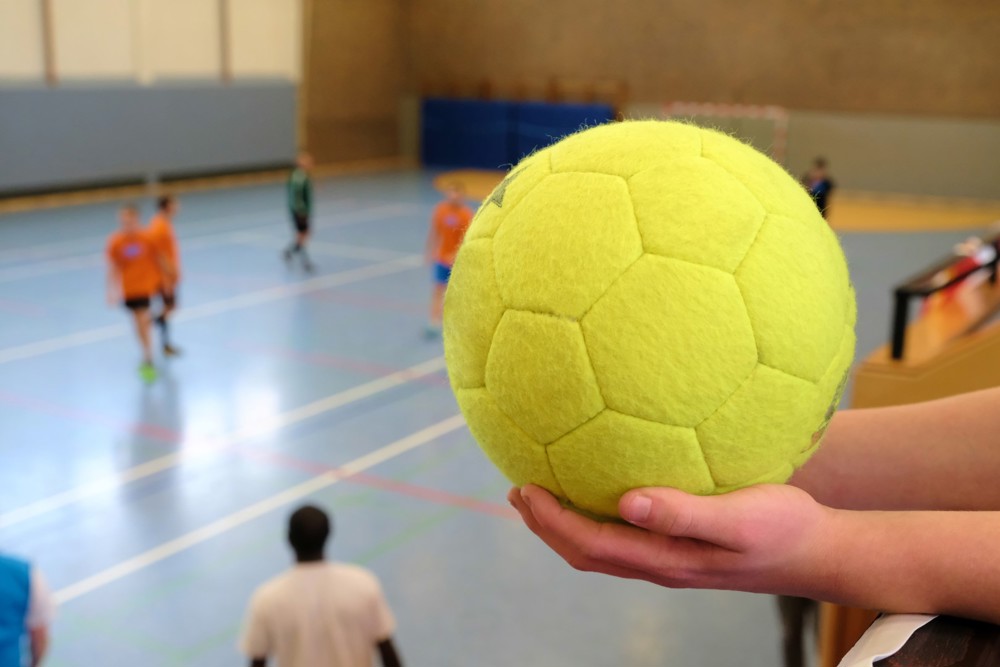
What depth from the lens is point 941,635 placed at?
98 centimetres

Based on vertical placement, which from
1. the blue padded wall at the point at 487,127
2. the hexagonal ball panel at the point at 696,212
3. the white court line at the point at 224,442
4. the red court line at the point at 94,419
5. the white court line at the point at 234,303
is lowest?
the white court line at the point at 224,442

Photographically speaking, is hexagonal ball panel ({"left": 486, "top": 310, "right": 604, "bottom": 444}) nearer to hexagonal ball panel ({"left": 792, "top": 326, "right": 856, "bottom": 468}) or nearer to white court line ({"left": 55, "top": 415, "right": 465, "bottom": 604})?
hexagonal ball panel ({"left": 792, "top": 326, "right": 856, "bottom": 468})

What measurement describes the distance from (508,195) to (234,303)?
11.1 meters

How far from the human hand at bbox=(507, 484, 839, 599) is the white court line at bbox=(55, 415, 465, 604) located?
16.5 feet

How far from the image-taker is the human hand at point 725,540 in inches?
42.1

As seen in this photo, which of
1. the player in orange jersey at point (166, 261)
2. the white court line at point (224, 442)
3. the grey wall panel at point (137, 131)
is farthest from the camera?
the grey wall panel at point (137, 131)

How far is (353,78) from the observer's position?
25.9 meters

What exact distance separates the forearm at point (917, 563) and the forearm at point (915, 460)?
27cm

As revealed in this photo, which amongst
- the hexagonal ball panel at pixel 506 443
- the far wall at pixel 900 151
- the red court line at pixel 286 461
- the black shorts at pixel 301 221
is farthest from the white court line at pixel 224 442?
the far wall at pixel 900 151

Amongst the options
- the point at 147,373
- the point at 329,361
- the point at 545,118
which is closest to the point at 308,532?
Answer: the point at 147,373

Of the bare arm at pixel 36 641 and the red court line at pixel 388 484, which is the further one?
the red court line at pixel 388 484

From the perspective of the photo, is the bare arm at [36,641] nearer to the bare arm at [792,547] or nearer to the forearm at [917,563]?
the bare arm at [792,547]

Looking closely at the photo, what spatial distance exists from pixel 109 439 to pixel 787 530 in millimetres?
7342

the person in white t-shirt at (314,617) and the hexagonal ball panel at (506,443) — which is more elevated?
the hexagonal ball panel at (506,443)
